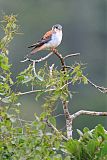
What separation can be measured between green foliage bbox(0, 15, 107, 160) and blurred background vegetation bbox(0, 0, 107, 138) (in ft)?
46.0

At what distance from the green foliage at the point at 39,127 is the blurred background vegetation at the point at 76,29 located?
1402cm

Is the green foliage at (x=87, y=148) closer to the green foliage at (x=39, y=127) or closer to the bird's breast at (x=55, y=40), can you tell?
the green foliage at (x=39, y=127)

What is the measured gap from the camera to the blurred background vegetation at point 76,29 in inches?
705

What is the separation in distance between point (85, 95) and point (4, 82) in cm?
1575

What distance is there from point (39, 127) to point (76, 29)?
768 inches

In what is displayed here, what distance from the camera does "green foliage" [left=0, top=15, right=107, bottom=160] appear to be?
232 cm

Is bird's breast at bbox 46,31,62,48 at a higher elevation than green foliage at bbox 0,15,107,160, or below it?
higher

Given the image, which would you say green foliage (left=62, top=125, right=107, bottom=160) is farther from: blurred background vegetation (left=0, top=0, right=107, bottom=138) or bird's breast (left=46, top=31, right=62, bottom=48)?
blurred background vegetation (left=0, top=0, right=107, bottom=138)

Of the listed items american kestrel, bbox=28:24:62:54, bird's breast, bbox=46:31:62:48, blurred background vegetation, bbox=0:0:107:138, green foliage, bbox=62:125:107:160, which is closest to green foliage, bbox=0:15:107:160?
green foliage, bbox=62:125:107:160

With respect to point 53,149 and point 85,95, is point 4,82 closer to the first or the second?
point 53,149

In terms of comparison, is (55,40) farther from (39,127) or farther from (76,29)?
(76,29)

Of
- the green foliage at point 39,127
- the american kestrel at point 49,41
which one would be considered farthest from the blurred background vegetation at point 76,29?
the green foliage at point 39,127

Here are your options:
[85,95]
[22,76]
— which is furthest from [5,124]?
[85,95]

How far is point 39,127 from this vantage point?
91.7 inches
